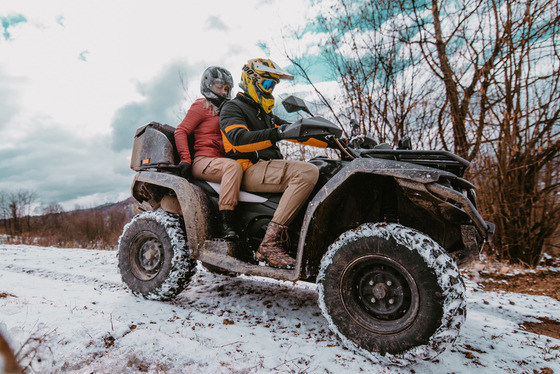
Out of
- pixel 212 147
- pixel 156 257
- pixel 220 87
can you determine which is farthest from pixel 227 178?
pixel 220 87

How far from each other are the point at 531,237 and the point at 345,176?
5070 mm

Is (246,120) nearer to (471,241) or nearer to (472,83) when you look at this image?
(471,241)

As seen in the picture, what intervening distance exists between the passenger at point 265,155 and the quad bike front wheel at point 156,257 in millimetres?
796

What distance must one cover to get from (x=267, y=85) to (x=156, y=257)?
81.0 inches

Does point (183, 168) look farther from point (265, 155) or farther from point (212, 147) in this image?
point (265, 155)

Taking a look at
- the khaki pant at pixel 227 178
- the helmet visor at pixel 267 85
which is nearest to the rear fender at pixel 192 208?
the khaki pant at pixel 227 178

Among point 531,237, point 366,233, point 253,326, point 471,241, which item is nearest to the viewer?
point 366,233

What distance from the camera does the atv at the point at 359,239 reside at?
1881mm

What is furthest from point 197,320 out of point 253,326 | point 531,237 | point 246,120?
point 531,237

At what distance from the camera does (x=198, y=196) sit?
9.93 feet

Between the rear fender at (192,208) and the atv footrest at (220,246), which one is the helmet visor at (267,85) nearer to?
the rear fender at (192,208)

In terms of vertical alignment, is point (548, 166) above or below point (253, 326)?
above

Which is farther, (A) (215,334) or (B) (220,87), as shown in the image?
(B) (220,87)

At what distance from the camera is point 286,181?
2713mm
